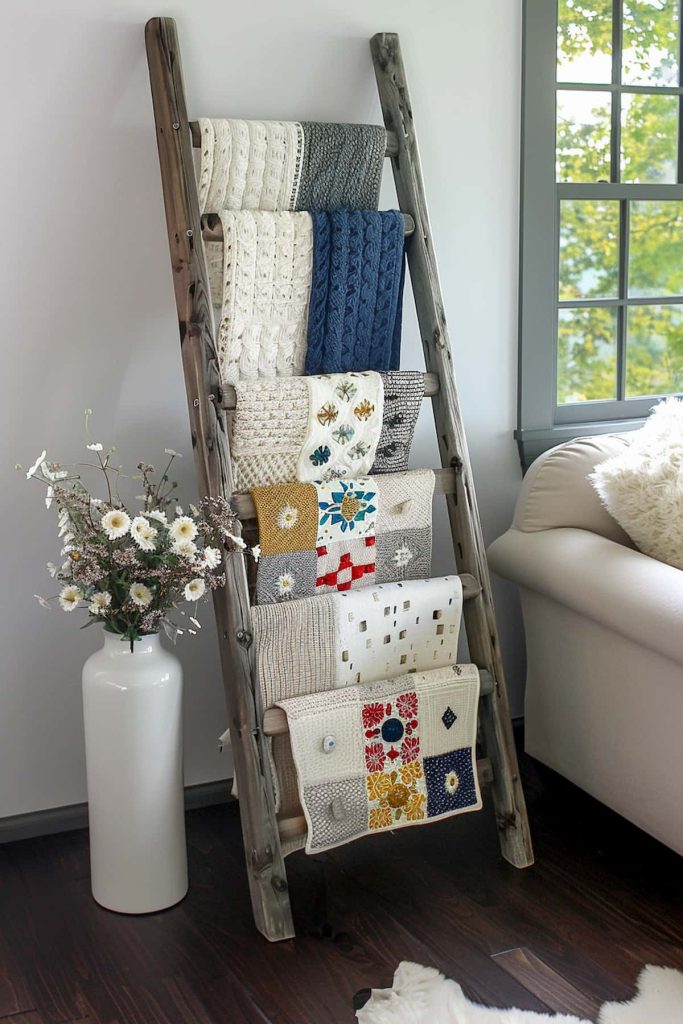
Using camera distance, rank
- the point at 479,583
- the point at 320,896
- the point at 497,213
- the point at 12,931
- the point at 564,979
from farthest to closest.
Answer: the point at 497,213 → the point at 479,583 → the point at 320,896 → the point at 12,931 → the point at 564,979

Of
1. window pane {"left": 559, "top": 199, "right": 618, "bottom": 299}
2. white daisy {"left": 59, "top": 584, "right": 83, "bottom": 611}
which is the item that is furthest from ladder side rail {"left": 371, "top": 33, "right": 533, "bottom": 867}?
window pane {"left": 559, "top": 199, "right": 618, "bottom": 299}

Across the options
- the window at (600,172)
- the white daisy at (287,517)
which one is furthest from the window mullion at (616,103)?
the white daisy at (287,517)

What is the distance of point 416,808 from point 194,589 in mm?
645

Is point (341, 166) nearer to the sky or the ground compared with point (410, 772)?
nearer to the sky

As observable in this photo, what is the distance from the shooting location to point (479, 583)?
2.24 m

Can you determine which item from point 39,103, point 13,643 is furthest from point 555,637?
point 39,103

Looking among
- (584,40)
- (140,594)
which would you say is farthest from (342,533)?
(584,40)

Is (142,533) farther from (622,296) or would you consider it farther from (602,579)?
(622,296)

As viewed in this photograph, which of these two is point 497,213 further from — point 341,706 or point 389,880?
point 389,880

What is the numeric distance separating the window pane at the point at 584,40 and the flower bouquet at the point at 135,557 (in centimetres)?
150

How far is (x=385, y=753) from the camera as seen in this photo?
2068 millimetres

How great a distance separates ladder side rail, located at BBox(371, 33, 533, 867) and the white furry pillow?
11.9 inches

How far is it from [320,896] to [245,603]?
23.9 inches

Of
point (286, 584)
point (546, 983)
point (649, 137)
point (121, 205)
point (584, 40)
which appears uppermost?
point (584, 40)
